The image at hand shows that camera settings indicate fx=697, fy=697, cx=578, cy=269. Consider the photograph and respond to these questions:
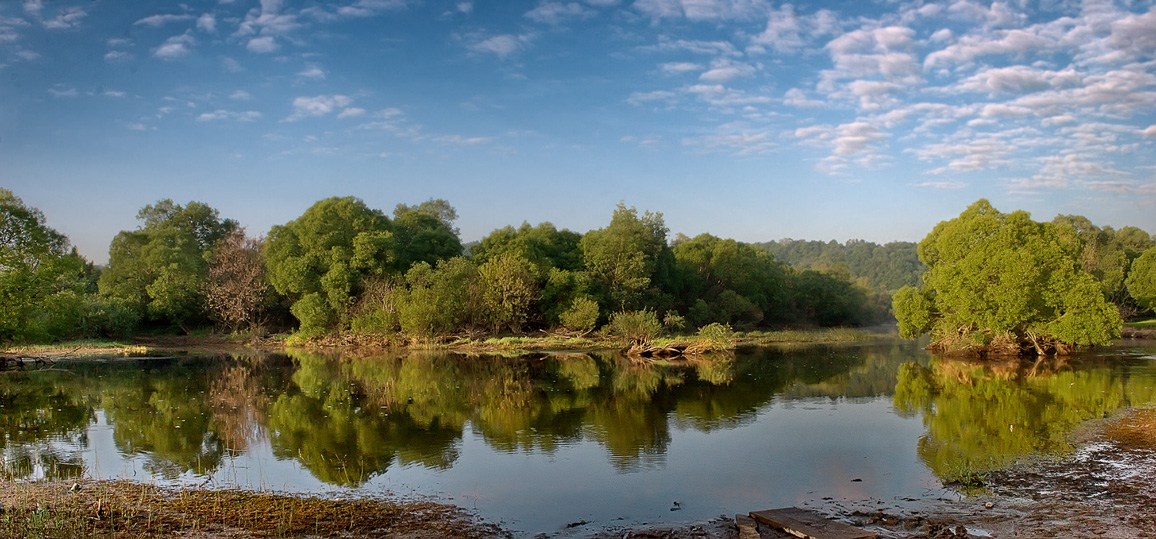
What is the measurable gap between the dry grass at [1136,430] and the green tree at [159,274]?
57264 millimetres

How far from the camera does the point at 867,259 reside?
165 m

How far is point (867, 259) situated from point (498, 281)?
135 m

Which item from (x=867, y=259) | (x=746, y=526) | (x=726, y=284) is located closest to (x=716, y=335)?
(x=726, y=284)

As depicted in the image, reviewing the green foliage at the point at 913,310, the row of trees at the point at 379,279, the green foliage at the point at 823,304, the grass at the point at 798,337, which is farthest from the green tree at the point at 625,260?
the green foliage at the point at 823,304

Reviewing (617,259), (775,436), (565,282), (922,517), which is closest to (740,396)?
(775,436)

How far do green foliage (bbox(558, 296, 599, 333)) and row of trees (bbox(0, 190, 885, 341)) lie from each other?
0.32 feet

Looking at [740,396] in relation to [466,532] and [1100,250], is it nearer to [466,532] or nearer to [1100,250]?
[466,532]

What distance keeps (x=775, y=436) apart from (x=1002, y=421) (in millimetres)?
6432

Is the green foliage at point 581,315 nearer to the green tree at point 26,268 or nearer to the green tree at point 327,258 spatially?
the green tree at point 327,258

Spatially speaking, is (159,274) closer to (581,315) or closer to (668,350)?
(581,315)

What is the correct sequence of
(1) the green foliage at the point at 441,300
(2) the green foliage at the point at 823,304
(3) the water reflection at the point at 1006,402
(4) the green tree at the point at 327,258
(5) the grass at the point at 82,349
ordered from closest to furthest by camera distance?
(3) the water reflection at the point at 1006,402 → (5) the grass at the point at 82,349 → (1) the green foliage at the point at 441,300 → (4) the green tree at the point at 327,258 → (2) the green foliage at the point at 823,304

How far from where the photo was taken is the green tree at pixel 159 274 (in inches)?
2111

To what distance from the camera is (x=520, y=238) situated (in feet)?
186

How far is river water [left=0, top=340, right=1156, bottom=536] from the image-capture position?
11.8 m
